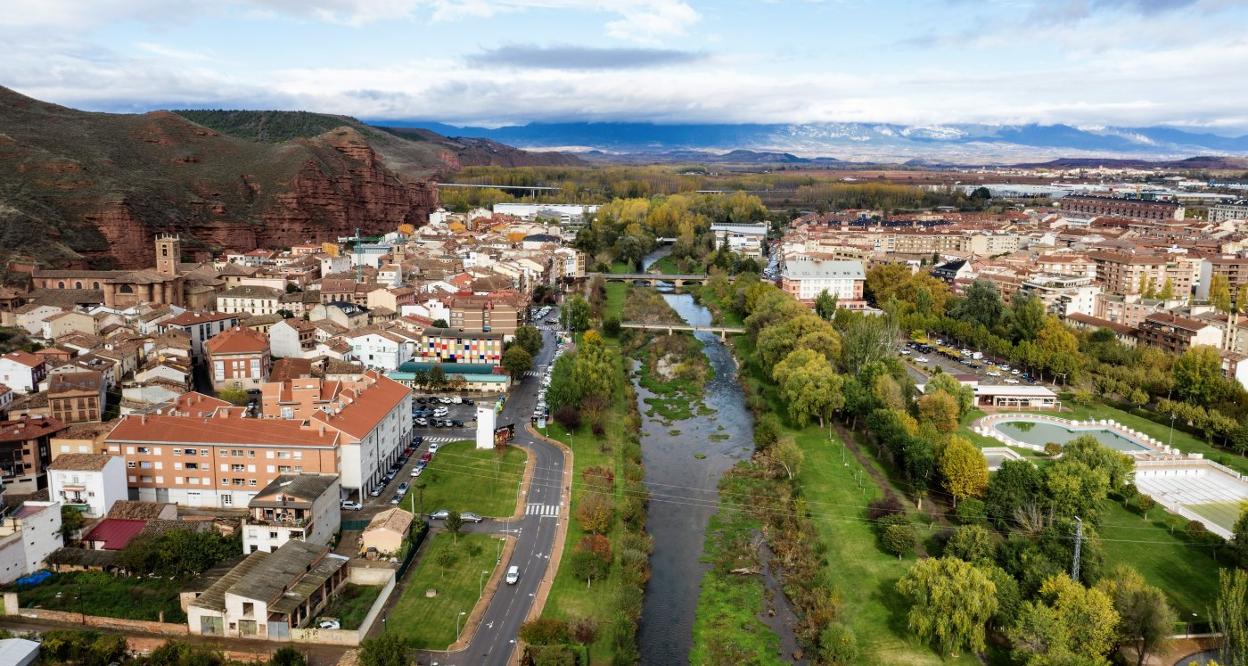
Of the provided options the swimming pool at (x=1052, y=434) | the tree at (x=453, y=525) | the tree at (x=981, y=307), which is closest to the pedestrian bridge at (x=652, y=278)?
the tree at (x=981, y=307)

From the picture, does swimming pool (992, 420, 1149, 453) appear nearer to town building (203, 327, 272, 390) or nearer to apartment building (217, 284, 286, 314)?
town building (203, 327, 272, 390)

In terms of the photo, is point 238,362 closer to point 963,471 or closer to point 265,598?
point 265,598

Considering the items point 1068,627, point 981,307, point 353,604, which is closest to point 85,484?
point 353,604

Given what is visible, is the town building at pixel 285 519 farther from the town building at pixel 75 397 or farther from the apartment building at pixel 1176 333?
the apartment building at pixel 1176 333

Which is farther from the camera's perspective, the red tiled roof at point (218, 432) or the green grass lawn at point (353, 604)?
the red tiled roof at point (218, 432)

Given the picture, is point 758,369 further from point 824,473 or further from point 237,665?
point 237,665

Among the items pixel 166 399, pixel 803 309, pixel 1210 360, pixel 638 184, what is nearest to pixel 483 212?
pixel 638 184
